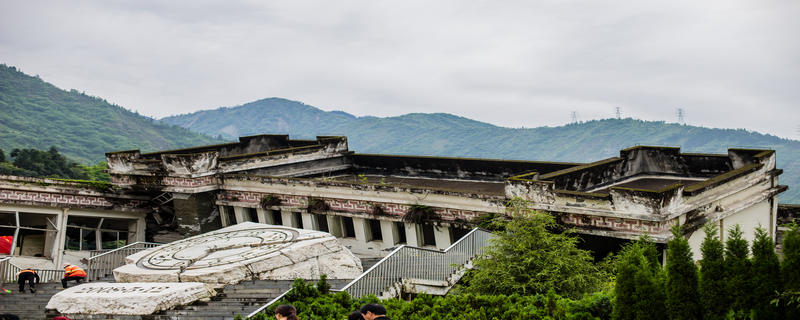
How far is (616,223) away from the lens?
17359mm

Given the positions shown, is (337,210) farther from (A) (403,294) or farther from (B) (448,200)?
(A) (403,294)

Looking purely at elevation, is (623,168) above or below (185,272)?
above

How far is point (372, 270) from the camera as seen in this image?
15.0 metres

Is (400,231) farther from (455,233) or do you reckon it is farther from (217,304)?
(217,304)

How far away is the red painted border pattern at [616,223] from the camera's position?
55.1 ft

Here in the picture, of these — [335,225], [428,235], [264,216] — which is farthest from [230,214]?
[428,235]

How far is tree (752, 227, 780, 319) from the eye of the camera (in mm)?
9094

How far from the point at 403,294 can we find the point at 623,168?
13.2m

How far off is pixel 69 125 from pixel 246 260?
399 feet

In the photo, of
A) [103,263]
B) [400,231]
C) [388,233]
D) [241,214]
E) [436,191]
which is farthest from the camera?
[241,214]

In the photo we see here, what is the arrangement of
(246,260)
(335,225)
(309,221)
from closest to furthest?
(246,260) < (335,225) < (309,221)

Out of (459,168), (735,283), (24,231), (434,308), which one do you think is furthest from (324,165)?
(735,283)

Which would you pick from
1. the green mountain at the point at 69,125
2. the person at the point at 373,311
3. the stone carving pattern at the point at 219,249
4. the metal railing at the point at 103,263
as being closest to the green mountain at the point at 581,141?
the green mountain at the point at 69,125

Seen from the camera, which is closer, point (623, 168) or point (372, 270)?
point (372, 270)
